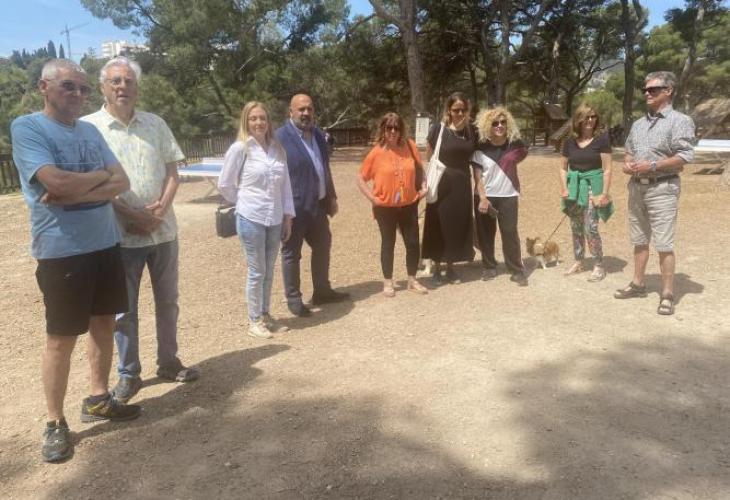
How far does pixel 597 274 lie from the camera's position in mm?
5473

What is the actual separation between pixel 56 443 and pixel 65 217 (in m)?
1.07

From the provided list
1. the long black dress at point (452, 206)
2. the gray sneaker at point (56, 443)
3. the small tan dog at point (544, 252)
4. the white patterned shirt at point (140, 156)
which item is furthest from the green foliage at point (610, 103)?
the gray sneaker at point (56, 443)

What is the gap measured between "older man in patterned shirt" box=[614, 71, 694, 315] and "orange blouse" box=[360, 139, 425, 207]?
1699mm

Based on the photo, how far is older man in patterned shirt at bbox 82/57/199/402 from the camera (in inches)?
127

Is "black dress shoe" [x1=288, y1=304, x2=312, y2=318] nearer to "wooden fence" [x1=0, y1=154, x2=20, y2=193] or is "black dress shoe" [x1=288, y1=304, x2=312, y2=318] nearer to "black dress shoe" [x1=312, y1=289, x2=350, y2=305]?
"black dress shoe" [x1=312, y1=289, x2=350, y2=305]

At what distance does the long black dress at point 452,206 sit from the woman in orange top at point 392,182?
0.29 m

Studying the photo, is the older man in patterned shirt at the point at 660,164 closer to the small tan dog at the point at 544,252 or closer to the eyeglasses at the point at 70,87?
the small tan dog at the point at 544,252

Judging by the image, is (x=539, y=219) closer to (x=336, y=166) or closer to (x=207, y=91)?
(x=336, y=166)

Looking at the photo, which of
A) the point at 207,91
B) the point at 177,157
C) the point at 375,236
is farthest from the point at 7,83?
the point at 177,157

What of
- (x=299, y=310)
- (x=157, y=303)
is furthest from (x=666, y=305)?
(x=157, y=303)

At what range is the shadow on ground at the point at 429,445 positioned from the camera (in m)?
2.51

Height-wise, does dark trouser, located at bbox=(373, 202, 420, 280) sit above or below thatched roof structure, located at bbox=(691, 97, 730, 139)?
below

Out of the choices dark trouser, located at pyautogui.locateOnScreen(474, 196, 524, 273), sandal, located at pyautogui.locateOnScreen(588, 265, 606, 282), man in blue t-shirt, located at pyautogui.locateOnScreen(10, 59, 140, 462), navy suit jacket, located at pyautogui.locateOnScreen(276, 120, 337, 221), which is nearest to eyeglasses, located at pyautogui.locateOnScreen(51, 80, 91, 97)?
man in blue t-shirt, located at pyautogui.locateOnScreen(10, 59, 140, 462)

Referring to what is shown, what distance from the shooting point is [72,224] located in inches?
109
